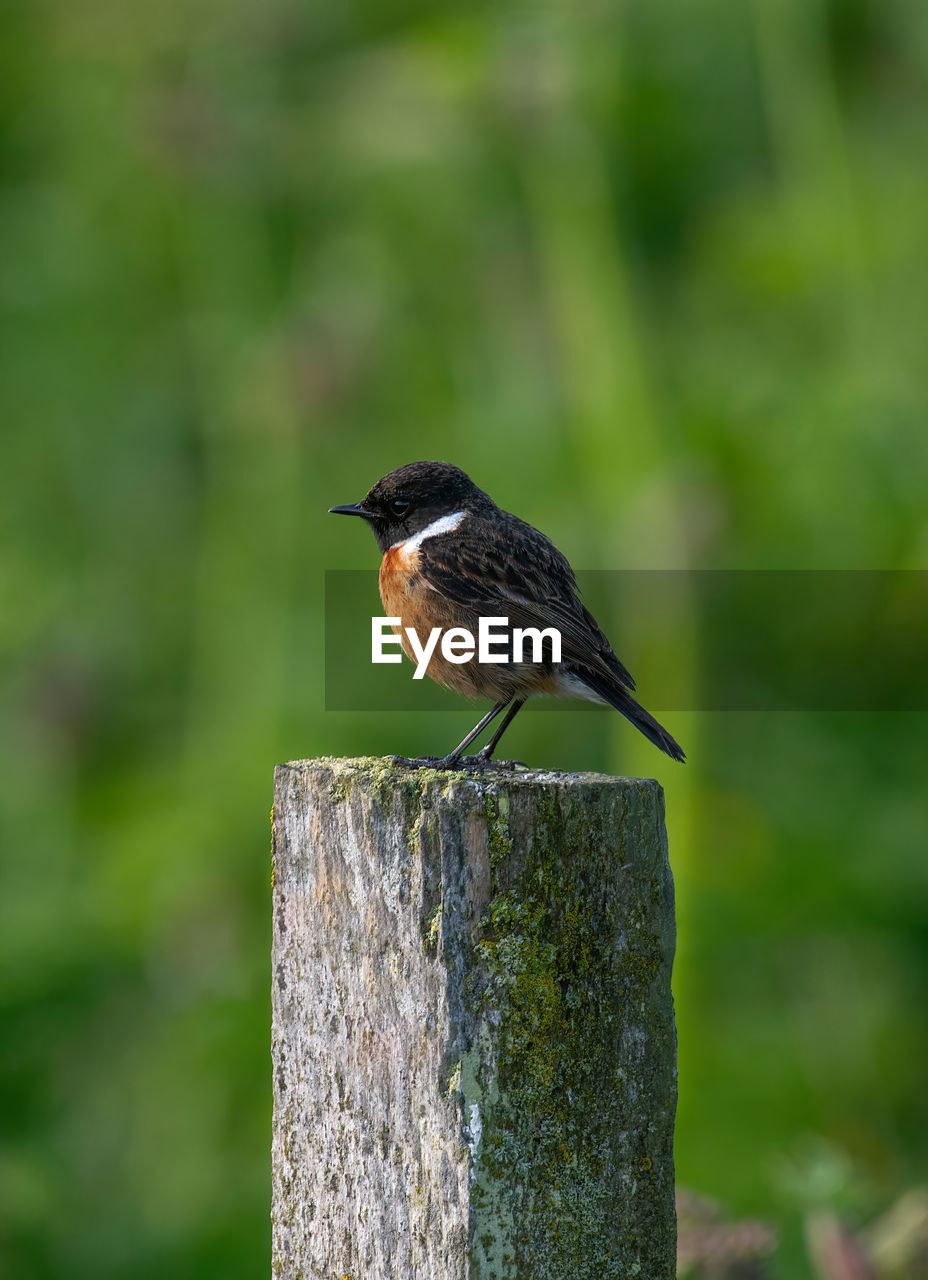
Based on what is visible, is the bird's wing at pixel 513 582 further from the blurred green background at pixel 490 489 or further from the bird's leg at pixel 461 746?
the blurred green background at pixel 490 489

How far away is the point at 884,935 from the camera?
6449mm

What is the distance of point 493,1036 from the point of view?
6.56ft

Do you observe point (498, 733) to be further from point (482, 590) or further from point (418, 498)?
point (418, 498)

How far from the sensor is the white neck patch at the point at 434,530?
3.62 meters

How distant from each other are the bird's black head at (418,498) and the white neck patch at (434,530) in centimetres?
2

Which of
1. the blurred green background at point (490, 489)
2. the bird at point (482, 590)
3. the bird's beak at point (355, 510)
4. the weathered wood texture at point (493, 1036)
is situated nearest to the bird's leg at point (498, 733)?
the bird at point (482, 590)

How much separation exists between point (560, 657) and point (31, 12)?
7752mm

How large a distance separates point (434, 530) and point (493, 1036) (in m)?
1.84

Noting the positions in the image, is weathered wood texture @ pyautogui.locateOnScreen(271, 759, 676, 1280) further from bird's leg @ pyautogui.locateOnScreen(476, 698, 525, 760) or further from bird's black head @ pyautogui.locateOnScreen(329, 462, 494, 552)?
bird's black head @ pyautogui.locateOnScreen(329, 462, 494, 552)

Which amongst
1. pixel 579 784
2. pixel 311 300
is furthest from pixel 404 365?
pixel 579 784

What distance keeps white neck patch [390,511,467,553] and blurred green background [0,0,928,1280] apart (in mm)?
2047

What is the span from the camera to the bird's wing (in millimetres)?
3461

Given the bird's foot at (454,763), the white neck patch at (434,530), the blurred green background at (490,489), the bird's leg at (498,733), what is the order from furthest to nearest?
the blurred green background at (490,489)
the white neck patch at (434,530)
the bird's leg at (498,733)
the bird's foot at (454,763)

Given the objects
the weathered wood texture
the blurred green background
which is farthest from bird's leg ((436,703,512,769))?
the blurred green background
